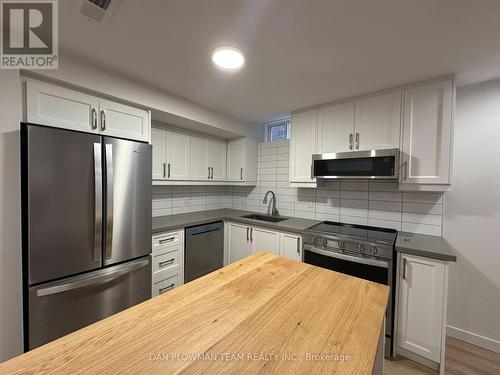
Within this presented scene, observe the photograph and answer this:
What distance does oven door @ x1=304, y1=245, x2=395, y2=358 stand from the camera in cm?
171

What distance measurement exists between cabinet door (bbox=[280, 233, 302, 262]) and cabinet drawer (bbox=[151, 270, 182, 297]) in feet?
3.83

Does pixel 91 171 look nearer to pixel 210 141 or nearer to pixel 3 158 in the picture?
pixel 3 158

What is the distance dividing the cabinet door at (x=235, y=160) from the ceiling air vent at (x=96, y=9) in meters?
2.14

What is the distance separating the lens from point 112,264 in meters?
1.62

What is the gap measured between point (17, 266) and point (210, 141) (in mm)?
2299

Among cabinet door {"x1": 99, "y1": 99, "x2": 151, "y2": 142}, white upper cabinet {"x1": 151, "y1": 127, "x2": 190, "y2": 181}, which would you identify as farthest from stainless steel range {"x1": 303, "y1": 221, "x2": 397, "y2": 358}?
cabinet door {"x1": 99, "y1": 99, "x2": 151, "y2": 142}

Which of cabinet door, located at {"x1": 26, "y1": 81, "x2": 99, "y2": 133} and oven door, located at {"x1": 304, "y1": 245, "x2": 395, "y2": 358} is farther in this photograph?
oven door, located at {"x1": 304, "y1": 245, "x2": 395, "y2": 358}

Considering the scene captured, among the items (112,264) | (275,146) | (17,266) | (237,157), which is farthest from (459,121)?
(17,266)

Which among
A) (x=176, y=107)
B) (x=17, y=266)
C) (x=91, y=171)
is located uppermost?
(x=176, y=107)

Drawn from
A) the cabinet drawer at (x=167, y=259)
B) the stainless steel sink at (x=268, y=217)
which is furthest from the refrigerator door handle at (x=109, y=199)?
the stainless steel sink at (x=268, y=217)

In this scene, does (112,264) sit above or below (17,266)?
below

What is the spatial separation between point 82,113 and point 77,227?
2.78 ft

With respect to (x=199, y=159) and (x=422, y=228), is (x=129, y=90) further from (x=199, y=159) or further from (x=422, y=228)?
(x=422, y=228)

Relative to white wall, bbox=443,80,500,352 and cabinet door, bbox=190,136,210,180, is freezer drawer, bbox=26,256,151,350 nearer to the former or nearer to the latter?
cabinet door, bbox=190,136,210,180
